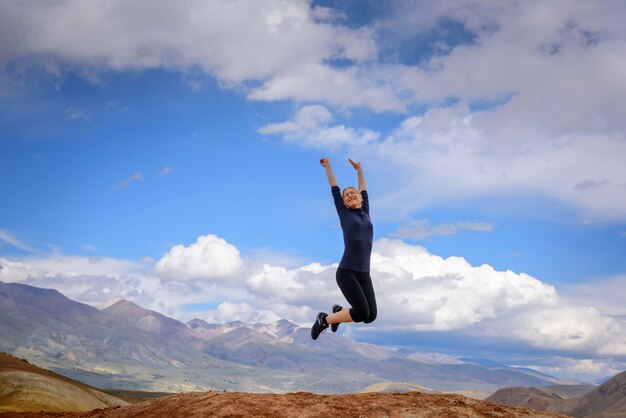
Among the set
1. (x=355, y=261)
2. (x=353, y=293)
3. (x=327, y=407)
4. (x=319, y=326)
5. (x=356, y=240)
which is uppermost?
(x=356, y=240)

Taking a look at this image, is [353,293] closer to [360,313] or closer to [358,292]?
[358,292]

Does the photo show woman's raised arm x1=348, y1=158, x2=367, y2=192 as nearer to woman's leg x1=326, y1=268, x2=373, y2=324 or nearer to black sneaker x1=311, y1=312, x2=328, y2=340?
woman's leg x1=326, y1=268, x2=373, y2=324

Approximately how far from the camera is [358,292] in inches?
563

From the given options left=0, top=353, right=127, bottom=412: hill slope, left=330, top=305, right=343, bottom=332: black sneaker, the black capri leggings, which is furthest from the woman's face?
left=0, top=353, right=127, bottom=412: hill slope

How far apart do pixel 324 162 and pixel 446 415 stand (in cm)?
697

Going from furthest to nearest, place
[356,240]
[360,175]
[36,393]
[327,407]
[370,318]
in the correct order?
[36,393]
[360,175]
[370,318]
[356,240]
[327,407]

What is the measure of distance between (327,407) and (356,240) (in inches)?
159

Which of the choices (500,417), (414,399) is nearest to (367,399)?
(414,399)

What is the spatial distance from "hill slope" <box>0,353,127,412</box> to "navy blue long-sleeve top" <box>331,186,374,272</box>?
51.1 metres

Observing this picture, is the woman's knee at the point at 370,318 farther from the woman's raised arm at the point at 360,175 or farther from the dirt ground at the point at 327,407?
the woman's raised arm at the point at 360,175

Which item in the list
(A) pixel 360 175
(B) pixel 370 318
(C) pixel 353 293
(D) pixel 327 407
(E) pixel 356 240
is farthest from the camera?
(A) pixel 360 175

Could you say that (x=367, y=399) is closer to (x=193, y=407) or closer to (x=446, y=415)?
(x=446, y=415)

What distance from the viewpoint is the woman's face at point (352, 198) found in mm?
14898

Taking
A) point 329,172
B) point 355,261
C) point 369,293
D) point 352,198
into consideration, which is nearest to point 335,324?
point 369,293
